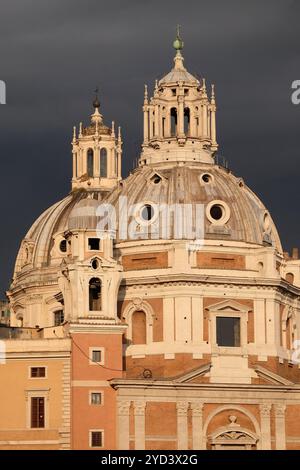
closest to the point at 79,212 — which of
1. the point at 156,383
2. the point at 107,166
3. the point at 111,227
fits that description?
the point at 111,227

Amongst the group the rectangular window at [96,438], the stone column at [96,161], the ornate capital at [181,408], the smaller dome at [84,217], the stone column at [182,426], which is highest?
the stone column at [96,161]

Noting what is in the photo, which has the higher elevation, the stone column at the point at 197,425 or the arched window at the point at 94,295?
the arched window at the point at 94,295

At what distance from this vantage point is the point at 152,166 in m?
138

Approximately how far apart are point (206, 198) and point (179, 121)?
6239mm

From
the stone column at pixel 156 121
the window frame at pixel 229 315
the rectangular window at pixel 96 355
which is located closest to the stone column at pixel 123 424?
the rectangular window at pixel 96 355

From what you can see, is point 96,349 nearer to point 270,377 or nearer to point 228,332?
point 228,332

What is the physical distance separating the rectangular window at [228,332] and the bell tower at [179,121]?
1107 centimetres

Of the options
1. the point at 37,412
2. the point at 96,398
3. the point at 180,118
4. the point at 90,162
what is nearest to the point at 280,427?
the point at 96,398

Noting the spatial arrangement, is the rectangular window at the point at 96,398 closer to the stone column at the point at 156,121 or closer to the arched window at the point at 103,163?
the stone column at the point at 156,121

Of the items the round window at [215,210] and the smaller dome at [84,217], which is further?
the round window at [215,210]

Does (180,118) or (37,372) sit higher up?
(180,118)

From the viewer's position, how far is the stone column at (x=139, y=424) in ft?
414

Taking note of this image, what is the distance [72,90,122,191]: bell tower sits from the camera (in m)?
153

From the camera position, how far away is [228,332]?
433ft
